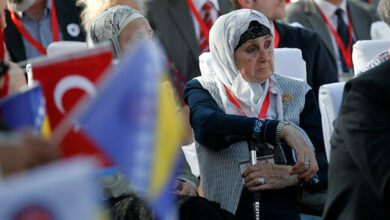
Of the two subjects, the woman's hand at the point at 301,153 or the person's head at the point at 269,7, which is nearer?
the woman's hand at the point at 301,153

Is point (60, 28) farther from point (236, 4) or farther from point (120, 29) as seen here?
point (120, 29)

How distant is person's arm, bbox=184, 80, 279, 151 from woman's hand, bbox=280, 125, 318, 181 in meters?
0.06

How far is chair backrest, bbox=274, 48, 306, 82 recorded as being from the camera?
4.70 m

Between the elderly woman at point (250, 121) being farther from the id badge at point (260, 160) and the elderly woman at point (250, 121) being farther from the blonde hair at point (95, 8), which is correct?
the blonde hair at point (95, 8)

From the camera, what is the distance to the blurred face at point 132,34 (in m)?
4.32

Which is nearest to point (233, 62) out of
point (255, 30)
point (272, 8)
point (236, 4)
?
point (255, 30)

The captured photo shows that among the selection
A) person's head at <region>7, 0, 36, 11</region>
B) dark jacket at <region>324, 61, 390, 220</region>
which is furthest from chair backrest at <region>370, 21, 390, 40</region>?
dark jacket at <region>324, 61, 390, 220</region>

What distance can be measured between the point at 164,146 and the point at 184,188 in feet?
7.06

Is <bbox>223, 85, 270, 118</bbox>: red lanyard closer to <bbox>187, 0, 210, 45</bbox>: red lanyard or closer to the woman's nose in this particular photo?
the woman's nose

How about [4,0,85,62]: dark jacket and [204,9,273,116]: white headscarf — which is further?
[4,0,85,62]: dark jacket

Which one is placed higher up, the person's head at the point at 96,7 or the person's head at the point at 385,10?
the person's head at the point at 96,7

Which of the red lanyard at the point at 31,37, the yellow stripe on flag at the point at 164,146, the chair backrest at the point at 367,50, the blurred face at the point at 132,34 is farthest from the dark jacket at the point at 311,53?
the yellow stripe on flag at the point at 164,146

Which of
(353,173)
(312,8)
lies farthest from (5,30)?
(353,173)

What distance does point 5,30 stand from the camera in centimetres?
599
